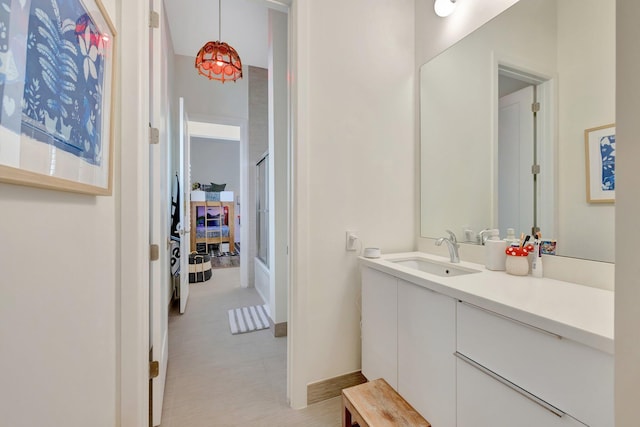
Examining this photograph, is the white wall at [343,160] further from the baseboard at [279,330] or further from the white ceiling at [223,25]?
the white ceiling at [223,25]

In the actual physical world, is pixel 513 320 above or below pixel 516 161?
below

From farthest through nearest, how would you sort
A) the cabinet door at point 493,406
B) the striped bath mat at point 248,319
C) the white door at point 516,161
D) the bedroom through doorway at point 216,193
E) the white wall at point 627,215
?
the bedroom through doorway at point 216,193
the striped bath mat at point 248,319
the white door at point 516,161
the cabinet door at point 493,406
the white wall at point 627,215

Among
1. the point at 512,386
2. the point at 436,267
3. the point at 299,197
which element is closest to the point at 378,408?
the point at 512,386

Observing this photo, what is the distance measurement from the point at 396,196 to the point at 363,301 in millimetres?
759

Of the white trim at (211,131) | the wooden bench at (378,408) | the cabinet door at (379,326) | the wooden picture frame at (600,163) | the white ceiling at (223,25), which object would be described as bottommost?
the wooden bench at (378,408)

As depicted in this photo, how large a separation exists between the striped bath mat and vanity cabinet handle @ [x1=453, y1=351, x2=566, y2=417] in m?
2.12

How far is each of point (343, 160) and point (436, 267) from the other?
0.90 m

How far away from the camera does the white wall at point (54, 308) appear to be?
23.0 inches

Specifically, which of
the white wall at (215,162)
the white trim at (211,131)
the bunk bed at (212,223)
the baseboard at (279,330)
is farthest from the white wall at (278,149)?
the white wall at (215,162)

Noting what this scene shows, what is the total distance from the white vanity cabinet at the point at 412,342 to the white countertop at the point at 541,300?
71 millimetres

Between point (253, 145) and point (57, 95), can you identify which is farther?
point (253, 145)

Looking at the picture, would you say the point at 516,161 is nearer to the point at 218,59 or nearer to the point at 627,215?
the point at 627,215

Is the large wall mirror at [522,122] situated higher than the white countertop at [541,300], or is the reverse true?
the large wall mirror at [522,122]

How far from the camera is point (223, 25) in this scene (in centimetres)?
324
